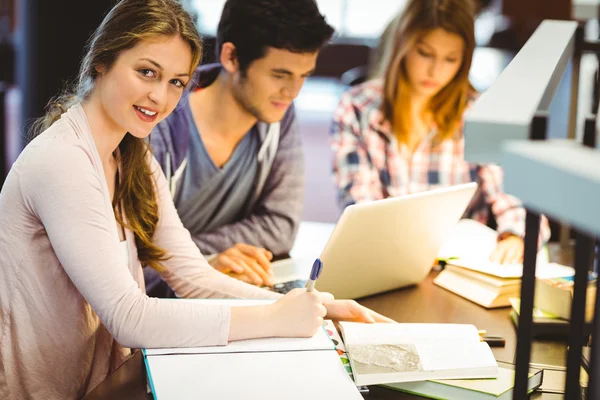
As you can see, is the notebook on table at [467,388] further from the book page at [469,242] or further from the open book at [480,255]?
the book page at [469,242]

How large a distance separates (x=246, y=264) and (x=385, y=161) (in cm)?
94

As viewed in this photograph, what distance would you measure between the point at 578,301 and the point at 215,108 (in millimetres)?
1488

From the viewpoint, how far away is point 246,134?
2193mm

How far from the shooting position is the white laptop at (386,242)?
148 centimetres

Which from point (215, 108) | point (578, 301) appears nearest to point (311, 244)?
point (215, 108)

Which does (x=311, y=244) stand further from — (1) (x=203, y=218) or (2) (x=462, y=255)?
(2) (x=462, y=255)

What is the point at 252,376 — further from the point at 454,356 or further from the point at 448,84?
the point at 448,84

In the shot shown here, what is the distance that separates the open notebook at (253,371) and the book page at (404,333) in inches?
2.7

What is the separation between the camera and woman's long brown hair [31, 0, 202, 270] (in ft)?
4.55

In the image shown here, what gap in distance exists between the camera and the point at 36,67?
3.33 metres

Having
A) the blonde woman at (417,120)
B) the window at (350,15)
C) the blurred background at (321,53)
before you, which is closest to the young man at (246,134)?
the blurred background at (321,53)

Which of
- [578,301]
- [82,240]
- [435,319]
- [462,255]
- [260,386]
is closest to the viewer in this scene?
[578,301]

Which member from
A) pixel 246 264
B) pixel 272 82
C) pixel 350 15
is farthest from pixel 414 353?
pixel 350 15

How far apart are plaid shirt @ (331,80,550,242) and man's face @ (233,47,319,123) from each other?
1.55ft
